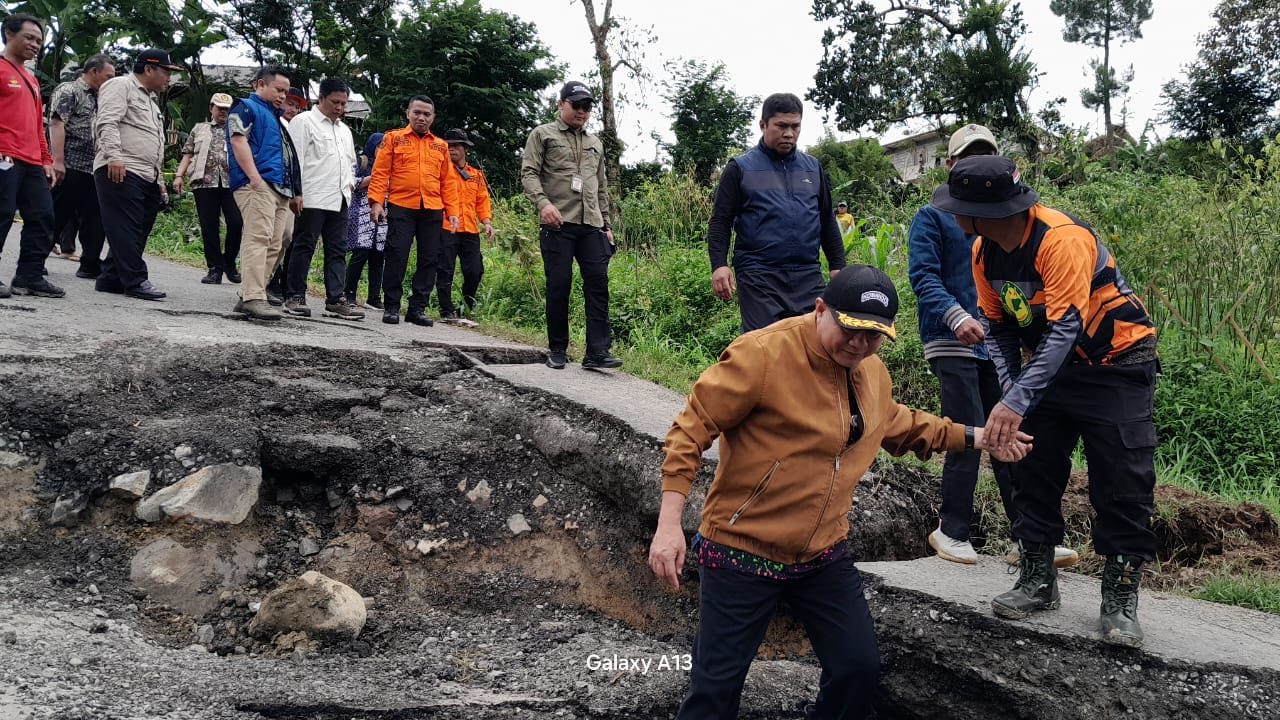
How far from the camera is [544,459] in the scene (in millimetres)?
4719

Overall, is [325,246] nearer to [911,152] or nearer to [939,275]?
[939,275]

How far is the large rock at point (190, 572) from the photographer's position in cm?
366

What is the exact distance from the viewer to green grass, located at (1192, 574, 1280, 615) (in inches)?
149

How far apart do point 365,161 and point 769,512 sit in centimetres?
714

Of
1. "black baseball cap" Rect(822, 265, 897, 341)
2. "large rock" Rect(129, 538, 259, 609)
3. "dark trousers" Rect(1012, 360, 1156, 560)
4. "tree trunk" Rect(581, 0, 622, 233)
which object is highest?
"tree trunk" Rect(581, 0, 622, 233)

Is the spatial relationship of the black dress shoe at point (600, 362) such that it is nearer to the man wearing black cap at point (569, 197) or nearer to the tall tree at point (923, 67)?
the man wearing black cap at point (569, 197)

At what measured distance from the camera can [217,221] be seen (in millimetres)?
8852

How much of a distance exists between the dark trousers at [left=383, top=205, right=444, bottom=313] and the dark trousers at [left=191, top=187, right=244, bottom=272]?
187 cm

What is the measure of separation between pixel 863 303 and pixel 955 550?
197 centimetres

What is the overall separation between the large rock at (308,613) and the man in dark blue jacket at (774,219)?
220 centimetres

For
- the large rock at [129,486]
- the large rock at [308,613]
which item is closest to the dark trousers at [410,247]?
the large rock at [129,486]

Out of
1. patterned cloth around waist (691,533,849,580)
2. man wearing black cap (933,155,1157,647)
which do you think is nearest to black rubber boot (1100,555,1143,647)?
man wearing black cap (933,155,1157,647)

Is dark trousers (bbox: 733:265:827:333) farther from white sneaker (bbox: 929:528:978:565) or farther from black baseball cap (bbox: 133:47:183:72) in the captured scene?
black baseball cap (bbox: 133:47:183:72)

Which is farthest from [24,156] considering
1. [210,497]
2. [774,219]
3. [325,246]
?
[774,219]
